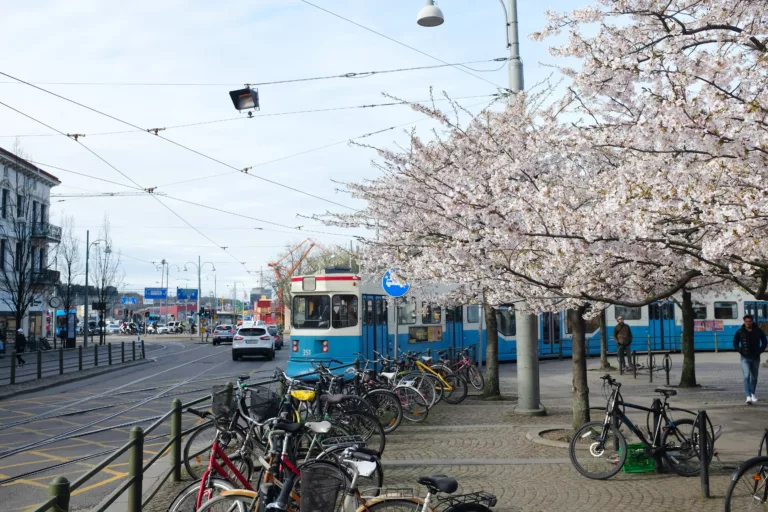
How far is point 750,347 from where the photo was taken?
13023 mm

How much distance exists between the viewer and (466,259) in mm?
8500

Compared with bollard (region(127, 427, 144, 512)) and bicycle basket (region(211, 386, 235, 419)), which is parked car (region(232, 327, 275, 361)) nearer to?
bicycle basket (region(211, 386, 235, 419))

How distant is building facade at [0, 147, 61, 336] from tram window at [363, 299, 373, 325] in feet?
71.3

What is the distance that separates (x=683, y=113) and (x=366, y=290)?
508 inches

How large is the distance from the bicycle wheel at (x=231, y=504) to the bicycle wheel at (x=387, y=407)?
559cm

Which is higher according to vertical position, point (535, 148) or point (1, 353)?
point (535, 148)

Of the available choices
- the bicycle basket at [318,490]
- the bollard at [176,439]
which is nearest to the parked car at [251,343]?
the bollard at [176,439]

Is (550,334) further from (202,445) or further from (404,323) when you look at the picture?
(202,445)

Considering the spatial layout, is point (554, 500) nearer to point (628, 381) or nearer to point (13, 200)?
point (628, 381)

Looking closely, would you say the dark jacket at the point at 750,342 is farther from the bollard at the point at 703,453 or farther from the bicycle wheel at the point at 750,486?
the bicycle wheel at the point at 750,486

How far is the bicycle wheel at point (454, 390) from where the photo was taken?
14367 millimetres

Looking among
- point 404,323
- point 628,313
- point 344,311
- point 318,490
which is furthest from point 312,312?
point 628,313

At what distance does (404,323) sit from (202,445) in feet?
39.8

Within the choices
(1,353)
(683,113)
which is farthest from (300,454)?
(1,353)
